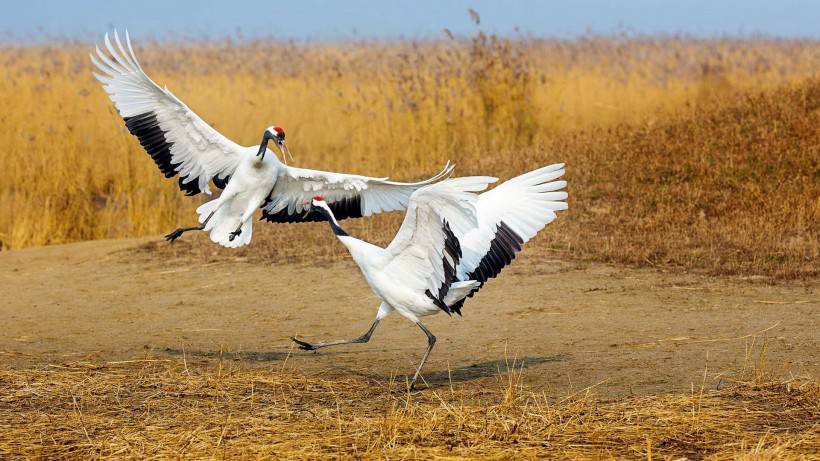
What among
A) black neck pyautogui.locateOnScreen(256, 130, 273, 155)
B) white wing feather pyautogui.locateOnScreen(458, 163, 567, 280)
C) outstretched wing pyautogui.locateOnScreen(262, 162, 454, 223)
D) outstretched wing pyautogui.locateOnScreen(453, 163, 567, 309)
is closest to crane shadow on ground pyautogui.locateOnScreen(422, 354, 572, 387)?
outstretched wing pyautogui.locateOnScreen(453, 163, 567, 309)

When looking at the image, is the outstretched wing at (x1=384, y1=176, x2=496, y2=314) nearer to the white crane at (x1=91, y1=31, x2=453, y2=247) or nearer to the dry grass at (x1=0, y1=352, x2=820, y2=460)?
the dry grass at (x1=0, y1=352, x2=820, y2=460)

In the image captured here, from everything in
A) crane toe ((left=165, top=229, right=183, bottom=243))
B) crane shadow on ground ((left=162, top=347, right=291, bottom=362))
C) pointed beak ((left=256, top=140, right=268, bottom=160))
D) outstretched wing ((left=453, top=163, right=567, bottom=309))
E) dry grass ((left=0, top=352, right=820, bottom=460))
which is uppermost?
pointed beak ((left=256, top=140, right=268, bottom=160))

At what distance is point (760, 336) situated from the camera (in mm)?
7008

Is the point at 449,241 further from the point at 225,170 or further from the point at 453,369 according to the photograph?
the point at 225,170

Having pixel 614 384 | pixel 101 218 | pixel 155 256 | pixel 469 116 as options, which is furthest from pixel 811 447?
pixel 469 116

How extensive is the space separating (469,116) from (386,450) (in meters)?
10.7

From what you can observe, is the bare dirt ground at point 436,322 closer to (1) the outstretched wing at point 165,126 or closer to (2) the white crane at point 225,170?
(2) the white crane at point 225,170

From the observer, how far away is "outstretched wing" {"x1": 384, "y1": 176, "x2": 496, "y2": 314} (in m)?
5.35

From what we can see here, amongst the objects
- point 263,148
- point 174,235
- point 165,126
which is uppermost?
A: point 165,126

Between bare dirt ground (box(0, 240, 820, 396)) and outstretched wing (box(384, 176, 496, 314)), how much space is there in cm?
65

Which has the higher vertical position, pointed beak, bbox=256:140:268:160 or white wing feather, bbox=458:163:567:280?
pointed beak, bbox=256:140:268:160

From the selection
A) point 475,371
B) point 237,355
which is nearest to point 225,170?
point 237,355

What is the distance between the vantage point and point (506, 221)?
6.26 m

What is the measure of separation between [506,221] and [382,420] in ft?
5.38
